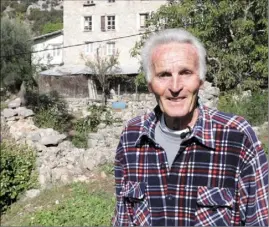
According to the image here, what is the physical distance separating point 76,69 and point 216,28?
→ 10216 mm

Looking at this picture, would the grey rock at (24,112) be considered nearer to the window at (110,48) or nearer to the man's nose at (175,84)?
the window at (110,48)

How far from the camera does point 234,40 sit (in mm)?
9688

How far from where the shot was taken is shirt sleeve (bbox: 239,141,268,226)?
1027 millimetres

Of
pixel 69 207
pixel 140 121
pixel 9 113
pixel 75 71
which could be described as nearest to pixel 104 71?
pixel 75 71

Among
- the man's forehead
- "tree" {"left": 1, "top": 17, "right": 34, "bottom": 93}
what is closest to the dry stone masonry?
"tree" {"left": 1, "top": 17, "right": 34, "bottom": 93}

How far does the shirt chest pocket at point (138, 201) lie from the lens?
1.14 meters

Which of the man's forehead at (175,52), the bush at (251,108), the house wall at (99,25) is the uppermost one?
the house wall at (99,25)

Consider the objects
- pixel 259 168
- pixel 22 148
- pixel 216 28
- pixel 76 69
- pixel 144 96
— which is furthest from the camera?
pixel 76 69

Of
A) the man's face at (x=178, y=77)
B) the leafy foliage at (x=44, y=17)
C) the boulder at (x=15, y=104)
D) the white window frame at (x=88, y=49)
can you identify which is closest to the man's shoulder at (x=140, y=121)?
the man's face at (x=178, y=77)

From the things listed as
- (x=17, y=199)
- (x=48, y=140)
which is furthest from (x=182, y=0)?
(x=17, y=199)

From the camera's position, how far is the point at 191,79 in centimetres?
108

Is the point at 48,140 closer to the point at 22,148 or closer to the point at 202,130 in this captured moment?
the point at 22,148

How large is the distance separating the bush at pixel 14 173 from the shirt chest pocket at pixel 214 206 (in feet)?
17.3

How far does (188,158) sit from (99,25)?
19407 mm
